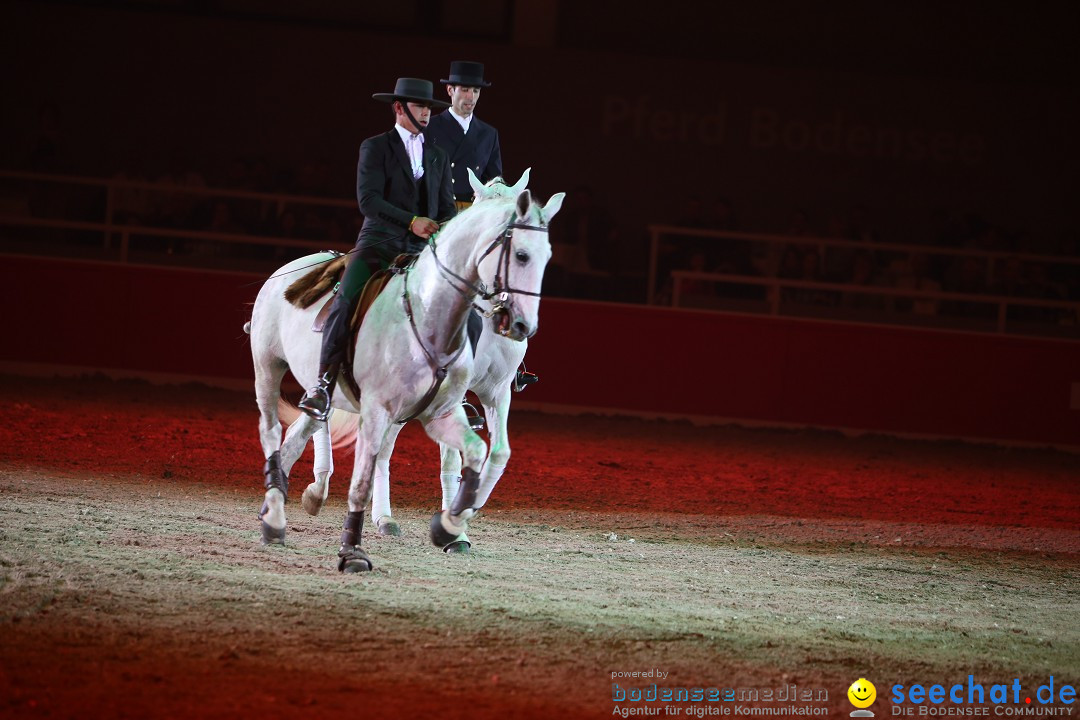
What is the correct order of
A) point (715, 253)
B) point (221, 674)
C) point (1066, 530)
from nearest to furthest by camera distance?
point (221, 674) → point (1066, 530) → point (715, 253)

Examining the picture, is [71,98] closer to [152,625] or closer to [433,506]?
[433,506]

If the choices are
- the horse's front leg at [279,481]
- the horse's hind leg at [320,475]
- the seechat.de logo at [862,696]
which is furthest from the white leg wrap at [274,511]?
the seechat.de logo at [862,696]

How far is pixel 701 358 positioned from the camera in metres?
15.0

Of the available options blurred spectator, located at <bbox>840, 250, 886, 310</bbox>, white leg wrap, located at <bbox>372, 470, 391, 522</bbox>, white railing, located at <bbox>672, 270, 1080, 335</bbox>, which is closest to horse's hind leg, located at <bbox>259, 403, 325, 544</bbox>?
white leg wrap, located at <bbox>372, 470, 391, 522</bbox>

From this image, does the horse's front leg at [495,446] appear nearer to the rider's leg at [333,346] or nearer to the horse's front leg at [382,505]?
the horse's front leg at [382,505]

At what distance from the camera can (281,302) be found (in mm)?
7594

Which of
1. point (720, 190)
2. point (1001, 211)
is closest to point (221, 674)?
point (720, 190)

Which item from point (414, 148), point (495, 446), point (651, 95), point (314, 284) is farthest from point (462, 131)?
point (651, 95)

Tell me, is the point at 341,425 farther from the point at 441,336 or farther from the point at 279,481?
the point at 441,336

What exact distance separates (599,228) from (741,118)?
3402mm

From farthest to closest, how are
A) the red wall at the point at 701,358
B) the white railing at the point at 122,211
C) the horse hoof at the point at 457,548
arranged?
the red wall at the point at 701,358, the white railing at the point at 122,211, the horse hoof at the point at 457,548

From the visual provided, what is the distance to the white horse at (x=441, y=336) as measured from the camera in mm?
6004

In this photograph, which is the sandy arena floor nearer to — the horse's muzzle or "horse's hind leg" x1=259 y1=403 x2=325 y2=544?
"horse's hind leg" x1=259 y1=403 x2=325 y2=544

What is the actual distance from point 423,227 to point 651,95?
11873mm
